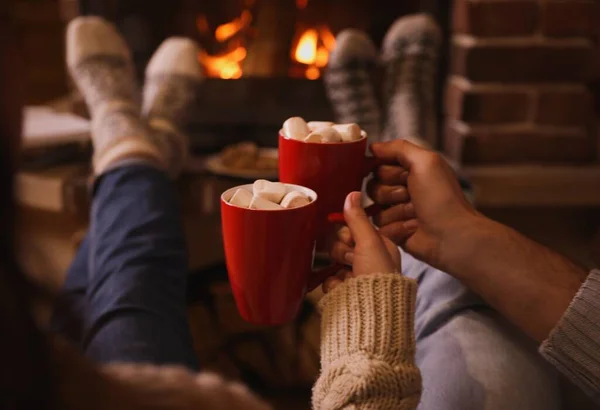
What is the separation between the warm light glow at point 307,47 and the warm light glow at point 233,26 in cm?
13

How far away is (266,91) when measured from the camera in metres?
1.56

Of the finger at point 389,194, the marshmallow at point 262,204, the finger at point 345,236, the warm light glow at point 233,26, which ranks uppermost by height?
the warm light glow at point 233,26

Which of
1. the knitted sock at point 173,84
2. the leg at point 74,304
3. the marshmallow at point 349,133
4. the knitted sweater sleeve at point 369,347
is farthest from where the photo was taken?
the knitted sock at point 173,84

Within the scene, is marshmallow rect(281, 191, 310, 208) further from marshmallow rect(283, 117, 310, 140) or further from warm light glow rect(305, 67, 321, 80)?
warm light glow rect(305, 67, 321, 80)

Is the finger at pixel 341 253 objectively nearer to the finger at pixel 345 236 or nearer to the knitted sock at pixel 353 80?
the finger at pixel 345 236

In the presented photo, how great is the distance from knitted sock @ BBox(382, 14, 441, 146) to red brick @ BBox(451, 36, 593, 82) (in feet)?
0.25

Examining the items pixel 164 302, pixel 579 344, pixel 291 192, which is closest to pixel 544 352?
pixel 579 344

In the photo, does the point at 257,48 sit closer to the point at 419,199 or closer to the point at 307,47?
the point at 307,47

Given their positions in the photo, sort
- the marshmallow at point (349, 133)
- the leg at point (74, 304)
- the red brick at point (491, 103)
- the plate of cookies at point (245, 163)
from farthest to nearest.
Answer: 1. the red brick at point (491, 103)
2. the plate of cookies at point (245, 163)
3. the leg at point (74, 304)
4. the marshmallow at point (349, 133)

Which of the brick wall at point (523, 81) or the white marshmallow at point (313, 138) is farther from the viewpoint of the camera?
the brick wall at point (523, 81)

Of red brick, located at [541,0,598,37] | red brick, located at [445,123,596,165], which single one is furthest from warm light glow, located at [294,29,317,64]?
red brick, located at [541,0,598,37]

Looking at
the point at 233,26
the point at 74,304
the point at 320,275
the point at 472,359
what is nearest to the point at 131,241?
the point at 74,304

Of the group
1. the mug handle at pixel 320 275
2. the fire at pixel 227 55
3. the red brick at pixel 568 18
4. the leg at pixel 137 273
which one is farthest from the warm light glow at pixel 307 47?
the mug handle at pixel 320 275

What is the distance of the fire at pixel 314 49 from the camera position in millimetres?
1586
